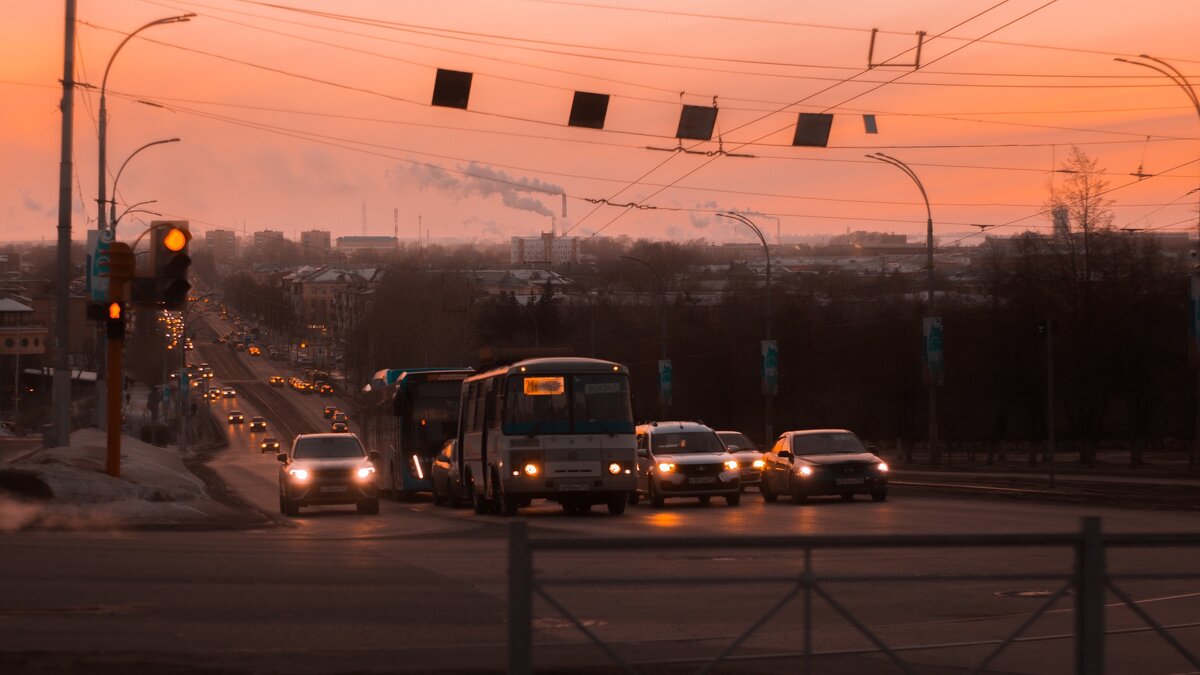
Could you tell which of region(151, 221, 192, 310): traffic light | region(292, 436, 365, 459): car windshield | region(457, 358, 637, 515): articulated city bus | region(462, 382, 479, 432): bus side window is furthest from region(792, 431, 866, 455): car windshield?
region(151, 221, 192, 310): traffic light

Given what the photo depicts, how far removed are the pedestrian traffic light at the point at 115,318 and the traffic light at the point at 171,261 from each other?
3.77 ft

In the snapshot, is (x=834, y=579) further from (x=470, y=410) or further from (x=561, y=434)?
(x=470, y=410)

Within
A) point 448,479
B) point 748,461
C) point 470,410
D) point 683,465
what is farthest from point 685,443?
point 748,461

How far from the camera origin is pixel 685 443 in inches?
1197

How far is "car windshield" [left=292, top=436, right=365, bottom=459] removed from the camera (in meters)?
29.0

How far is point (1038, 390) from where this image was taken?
2527 inches

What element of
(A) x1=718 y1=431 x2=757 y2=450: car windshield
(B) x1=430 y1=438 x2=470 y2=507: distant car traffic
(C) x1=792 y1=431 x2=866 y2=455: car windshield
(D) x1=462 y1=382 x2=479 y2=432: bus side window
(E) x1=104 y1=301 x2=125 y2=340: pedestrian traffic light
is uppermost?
(E) x1=104 y1=301 x2=125 y2=340: pedestrian traffic light

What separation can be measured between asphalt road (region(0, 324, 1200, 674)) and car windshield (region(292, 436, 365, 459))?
34.2 ft

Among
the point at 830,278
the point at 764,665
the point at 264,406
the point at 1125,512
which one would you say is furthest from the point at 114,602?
the point at 264,406

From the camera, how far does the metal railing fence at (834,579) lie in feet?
21.0

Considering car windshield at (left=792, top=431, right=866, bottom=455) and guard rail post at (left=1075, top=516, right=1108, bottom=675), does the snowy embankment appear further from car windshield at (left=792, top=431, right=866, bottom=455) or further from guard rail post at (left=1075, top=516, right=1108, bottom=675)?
guard rail post at (left=1075, top=516, right=1108, bottom=675)

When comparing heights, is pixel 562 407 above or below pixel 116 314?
below

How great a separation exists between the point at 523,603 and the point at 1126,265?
61501mm

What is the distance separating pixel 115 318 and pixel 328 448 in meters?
8.02
